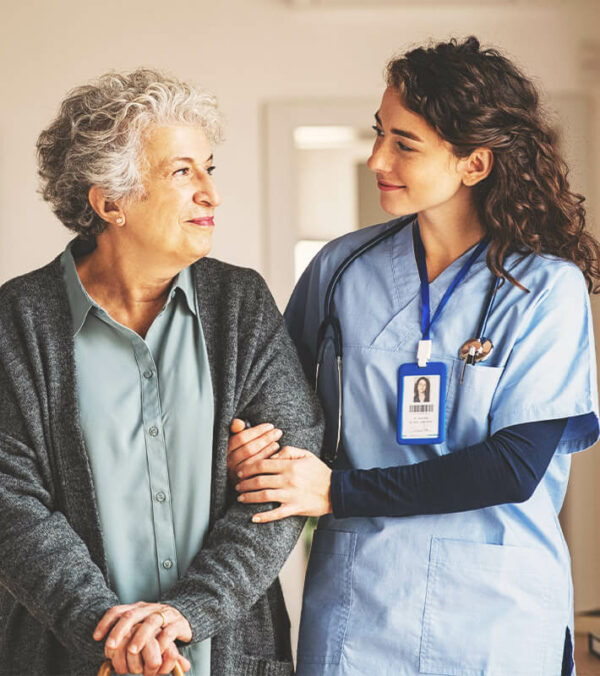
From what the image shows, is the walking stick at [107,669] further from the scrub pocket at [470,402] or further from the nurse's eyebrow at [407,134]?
the nurse's eyebrow at [407,134]

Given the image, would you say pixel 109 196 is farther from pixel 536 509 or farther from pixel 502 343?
pixel 536 509

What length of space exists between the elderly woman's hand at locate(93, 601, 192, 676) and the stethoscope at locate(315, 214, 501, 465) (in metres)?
0.45

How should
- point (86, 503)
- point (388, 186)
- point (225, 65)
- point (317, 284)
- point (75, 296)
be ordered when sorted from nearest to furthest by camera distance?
point (86, 503)
point (75, 296)
point (388, 186)
point (317, 284)
point (225, 65)

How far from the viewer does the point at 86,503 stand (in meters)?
1.61

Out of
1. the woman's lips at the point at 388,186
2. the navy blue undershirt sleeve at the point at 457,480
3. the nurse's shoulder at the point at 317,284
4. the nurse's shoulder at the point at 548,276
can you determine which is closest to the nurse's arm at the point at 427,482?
the navy blue undershirt sleeve at the point at 457,480

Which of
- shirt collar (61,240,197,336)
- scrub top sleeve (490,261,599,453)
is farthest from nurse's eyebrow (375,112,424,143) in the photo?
shirt collar (61,240,197,336)

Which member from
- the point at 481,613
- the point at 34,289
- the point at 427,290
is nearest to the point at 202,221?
the point at 34,289

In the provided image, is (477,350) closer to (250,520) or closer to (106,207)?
(250,520)

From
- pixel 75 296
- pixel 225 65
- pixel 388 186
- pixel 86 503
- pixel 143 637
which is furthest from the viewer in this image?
pixel 225 65

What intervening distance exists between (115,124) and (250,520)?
27.0 inches

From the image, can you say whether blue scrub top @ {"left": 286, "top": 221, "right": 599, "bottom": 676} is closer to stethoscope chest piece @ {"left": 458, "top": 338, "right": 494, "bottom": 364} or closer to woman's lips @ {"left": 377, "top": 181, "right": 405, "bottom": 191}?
stethoscope chest piece @ {"left": 458, "top": 338, "right": 494, "bottom": 364}

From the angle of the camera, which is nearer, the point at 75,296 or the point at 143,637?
the point at 143,637

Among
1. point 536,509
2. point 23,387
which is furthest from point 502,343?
point 23,387

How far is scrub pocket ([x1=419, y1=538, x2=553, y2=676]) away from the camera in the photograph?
1.72m
